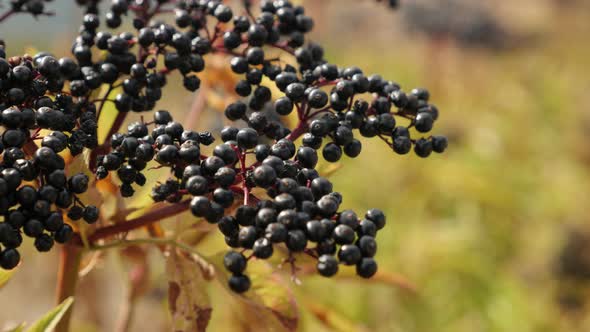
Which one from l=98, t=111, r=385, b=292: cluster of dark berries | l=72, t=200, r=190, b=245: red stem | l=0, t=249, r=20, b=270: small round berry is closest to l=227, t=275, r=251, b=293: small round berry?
l=98, t=111, r=385, b=292: cluster of dark berries

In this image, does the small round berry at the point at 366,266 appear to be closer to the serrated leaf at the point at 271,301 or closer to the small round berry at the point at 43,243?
the serrated leaf at the point at 271,301

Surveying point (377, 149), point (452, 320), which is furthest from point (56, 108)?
point (377, 149)

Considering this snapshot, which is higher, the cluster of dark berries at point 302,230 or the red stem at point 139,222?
the cluster of dark berries at point 302,230

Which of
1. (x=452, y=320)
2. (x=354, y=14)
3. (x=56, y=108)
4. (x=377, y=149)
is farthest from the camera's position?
(x=354, y=14)

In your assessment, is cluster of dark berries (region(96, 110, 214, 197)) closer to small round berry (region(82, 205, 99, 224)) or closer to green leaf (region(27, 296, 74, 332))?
small round berry (region(82, 205, 99, 224))

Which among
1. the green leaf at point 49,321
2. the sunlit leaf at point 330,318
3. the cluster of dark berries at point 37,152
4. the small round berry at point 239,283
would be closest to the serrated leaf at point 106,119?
the cluster of dark berries at point 37,152

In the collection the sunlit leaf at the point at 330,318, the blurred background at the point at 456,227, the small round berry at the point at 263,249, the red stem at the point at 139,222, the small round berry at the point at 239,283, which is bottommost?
the blurred background at the point at 456,227

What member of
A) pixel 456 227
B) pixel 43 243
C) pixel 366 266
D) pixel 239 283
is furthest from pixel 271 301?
pixel 456 227

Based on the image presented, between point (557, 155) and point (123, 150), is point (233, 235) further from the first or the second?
point (557, 155)
